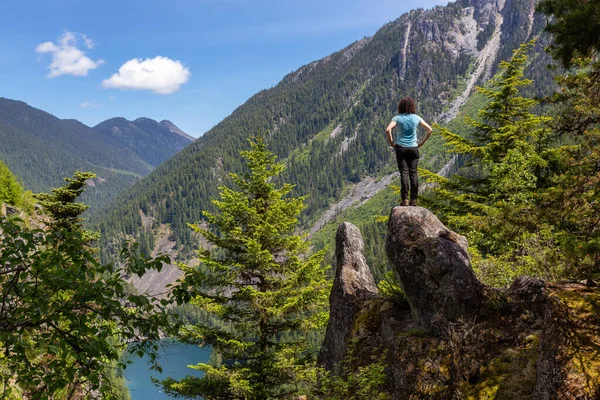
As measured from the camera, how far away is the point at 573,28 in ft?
20.1

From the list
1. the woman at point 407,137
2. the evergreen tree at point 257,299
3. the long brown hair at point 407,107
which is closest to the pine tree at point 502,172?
the woman at point 407,137

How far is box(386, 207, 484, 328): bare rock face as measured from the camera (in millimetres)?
7313

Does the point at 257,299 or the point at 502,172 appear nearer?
the point at 257,299

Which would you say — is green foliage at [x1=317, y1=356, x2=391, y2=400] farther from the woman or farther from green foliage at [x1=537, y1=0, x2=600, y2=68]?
green foliage at [x1=537, y1=0, x2=600, y2=68]

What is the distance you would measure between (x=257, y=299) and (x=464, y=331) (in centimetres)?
786

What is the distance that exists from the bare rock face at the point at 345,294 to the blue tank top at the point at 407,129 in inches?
190

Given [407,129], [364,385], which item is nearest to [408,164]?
[407,129]

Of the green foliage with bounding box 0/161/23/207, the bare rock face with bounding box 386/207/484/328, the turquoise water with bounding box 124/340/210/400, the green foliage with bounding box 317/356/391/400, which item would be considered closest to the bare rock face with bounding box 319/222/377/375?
the green foliage with bounding box 317/356/391/400

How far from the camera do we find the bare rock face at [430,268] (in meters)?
7.31

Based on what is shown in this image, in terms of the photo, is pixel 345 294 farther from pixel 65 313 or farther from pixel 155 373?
pixel 155 373

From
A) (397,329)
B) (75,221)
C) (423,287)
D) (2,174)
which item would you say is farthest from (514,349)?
(2,174)

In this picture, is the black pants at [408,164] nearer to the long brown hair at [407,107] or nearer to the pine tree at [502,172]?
the long brown hair at [407,107]

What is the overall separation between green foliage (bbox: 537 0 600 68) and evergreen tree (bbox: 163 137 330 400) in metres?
9.21

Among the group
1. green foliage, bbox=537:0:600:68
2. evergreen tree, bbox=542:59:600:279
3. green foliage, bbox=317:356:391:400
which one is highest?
green foliage, bbox=537:0:600:68
